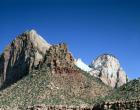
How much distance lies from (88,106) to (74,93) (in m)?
Answer: 12.3

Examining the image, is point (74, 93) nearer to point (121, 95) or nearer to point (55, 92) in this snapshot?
point (55, 92)

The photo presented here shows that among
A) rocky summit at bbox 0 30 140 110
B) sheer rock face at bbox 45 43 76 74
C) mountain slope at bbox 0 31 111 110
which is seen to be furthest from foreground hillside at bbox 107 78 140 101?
sheer rock face at bbox 45 43 76 74

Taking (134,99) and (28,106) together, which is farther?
(28,106)

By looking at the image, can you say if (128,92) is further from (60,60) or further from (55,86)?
(60,60)

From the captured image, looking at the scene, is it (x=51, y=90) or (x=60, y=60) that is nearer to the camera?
(x=51, y=90)

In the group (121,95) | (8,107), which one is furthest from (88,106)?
(8,107)

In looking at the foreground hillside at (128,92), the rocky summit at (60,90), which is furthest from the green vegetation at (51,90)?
the foreground hillside at (128,92)

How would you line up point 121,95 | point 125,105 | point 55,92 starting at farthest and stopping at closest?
1. point 55,92
2. point 121,95
3. point 125,105

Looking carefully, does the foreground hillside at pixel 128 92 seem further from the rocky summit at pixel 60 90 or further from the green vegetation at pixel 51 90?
the green vegetation at pixel 51 90

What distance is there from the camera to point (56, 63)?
177000mm

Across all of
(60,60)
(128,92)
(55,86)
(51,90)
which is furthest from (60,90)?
(128,92)

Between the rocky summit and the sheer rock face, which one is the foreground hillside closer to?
the rocky summit

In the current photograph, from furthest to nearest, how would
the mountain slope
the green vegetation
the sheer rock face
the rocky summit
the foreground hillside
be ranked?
the sheer rock face → the mountain slope → the green vegetation → the rocky summit → the foreground hillside

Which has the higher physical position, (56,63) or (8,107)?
(56,63)
